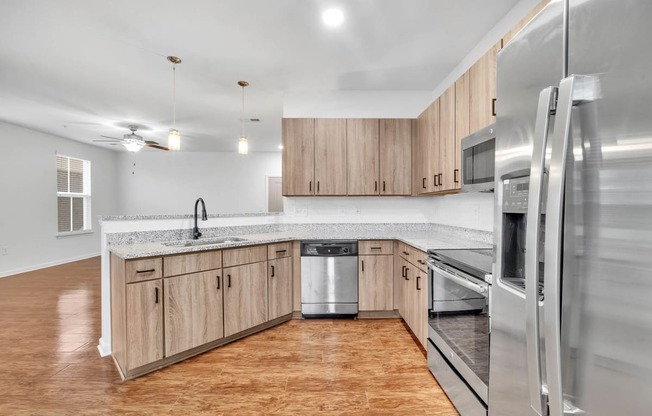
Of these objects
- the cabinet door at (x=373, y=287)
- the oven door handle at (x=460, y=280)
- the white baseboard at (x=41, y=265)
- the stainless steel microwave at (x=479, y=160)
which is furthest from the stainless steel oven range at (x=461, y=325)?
the white baseboard at (x=41, y=265)

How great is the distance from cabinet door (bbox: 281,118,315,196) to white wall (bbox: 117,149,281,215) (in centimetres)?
465

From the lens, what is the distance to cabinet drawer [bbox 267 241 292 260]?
123 inches

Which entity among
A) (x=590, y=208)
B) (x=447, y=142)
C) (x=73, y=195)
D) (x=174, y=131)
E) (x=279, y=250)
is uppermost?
(x=174, y=131)

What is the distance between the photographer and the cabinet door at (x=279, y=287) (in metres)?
3.11

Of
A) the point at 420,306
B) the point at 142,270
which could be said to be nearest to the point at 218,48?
the point at 142,270

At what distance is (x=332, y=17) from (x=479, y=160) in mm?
1636

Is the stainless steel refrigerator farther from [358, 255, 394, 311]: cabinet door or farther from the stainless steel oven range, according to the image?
[358, 255, 394, 311]: cabinet door

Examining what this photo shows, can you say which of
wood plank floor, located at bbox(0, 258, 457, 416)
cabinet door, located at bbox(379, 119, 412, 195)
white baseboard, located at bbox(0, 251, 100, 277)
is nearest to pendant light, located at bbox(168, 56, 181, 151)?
wood plank floor, located at bbox(0, 258, 457, 416)

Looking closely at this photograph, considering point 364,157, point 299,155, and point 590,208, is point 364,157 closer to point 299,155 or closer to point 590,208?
point 299,155

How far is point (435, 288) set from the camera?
212cm

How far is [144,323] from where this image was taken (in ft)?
7.21

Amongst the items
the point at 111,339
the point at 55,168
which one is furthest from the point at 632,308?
the point at 55,168

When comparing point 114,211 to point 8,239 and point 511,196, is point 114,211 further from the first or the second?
point 511,196

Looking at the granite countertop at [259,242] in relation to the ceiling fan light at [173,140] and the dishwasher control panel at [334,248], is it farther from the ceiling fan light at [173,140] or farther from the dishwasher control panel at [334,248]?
the ceiling fan light at [173,140]
